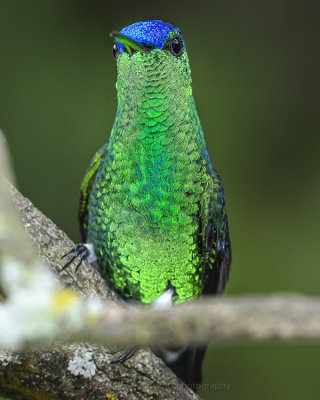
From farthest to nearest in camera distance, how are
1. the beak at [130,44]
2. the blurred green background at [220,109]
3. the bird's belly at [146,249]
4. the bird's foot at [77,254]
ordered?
the blurred green background at [220,109]
the bird's belly at [146,249]
the bird's foot at [77,254]
the beak at [130,44]

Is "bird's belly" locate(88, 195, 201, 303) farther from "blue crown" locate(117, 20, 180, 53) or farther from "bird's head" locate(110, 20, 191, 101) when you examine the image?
"blue crown" locate(117, 20, 180, 53)

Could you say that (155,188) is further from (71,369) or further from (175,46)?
(71,369)

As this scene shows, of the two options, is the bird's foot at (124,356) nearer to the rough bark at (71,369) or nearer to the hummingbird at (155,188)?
the rough bark at (71,369)

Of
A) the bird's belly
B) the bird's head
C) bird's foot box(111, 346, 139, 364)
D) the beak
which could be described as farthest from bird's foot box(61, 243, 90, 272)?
the beak

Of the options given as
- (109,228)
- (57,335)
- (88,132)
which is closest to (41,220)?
(109,228)

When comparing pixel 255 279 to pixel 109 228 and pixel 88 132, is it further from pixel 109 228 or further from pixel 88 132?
pixel 109 228

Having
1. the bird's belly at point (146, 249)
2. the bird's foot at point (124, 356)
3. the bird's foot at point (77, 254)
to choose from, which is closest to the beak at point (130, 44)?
the bird's belly at point (146, 249)

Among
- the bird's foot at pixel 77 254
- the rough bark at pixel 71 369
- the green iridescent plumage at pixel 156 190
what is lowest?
the rough bark at pixel 71 369
